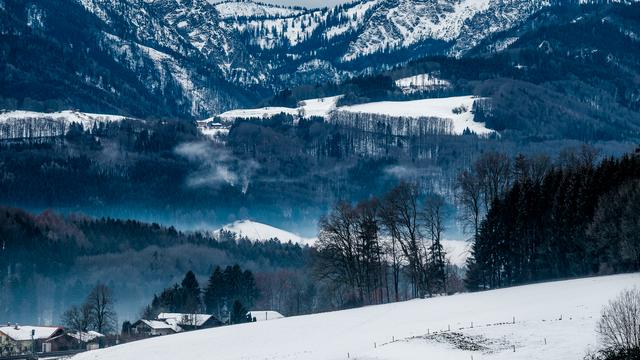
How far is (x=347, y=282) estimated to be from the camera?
15312cm

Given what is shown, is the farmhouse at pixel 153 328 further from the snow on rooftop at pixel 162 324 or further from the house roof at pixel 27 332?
the house roof at pixel 27 332

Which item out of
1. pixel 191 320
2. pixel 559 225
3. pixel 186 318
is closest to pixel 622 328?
pixel 559 225

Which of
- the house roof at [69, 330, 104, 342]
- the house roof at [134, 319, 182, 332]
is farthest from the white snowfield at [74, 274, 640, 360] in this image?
the house roof at [134, 319, 182, 332]

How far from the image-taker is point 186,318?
189 metres

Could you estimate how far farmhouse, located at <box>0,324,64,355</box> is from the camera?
178 m

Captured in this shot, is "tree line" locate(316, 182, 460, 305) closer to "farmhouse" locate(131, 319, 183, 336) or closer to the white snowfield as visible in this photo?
the white snowfield

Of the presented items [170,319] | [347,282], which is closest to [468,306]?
[347,282]

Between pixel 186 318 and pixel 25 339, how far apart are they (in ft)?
70.5

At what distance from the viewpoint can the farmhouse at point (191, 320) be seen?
185125mm

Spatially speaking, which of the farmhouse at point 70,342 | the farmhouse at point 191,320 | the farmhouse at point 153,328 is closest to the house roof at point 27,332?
the farmhouse at point 70,342

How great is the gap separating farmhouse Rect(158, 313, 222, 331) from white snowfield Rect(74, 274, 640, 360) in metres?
54.3

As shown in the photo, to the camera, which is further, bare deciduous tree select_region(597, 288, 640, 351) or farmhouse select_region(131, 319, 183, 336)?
farmhouse select_region(131, 319, 183, 336)

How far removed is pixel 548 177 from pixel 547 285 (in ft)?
68.3

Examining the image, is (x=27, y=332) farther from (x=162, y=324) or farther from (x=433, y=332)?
(x=433, y=332)
